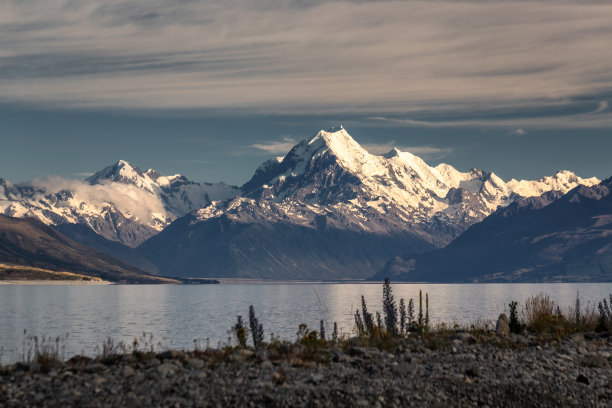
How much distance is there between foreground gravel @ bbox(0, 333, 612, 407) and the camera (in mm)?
18344

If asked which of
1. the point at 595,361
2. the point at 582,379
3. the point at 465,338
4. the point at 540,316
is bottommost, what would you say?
the point at 582,379

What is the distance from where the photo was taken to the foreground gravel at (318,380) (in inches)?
722

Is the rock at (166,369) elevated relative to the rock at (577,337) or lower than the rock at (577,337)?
elevated

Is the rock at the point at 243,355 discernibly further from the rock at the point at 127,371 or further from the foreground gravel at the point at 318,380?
the rock at the point at 127,371

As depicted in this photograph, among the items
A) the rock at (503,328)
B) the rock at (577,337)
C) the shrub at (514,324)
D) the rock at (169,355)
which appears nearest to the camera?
the rock at (169,355)

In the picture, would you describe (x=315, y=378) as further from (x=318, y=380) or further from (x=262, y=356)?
(x=262, y=356)

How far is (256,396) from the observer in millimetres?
18578

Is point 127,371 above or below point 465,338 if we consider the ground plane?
above

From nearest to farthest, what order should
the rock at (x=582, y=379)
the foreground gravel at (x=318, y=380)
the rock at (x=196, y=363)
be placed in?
the foreground gravel at (x=318, y=380) → the rock at (x=196, y=363) → the rock at (x=582, y=379)

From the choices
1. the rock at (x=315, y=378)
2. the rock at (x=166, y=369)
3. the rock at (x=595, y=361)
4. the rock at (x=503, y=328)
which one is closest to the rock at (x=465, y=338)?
the rock at (x=503, y=328)

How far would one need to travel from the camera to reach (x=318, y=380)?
67.9 feet

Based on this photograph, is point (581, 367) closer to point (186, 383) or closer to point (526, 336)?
point (526, 336)

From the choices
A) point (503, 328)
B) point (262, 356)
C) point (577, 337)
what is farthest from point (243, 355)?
point (577, 337)

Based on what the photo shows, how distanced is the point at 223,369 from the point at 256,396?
3.04 metres
